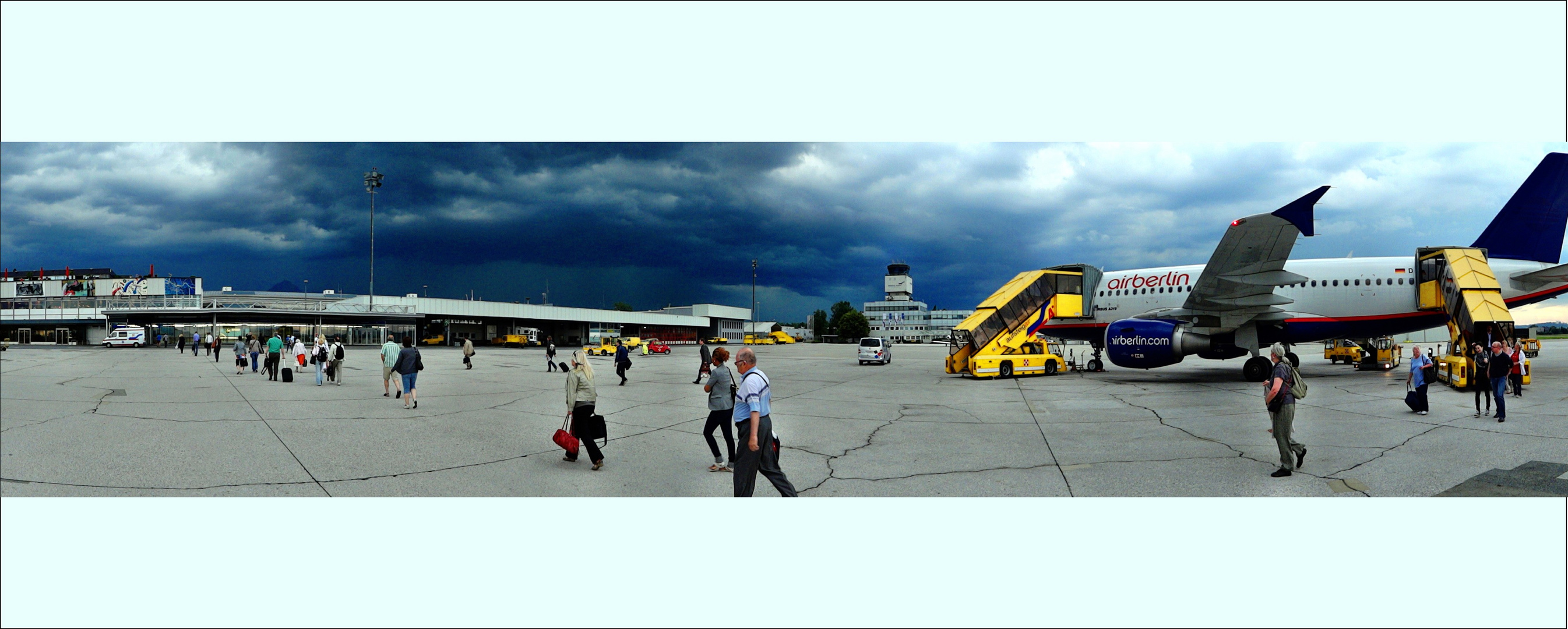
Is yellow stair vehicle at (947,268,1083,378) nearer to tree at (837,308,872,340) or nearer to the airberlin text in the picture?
the airberlin text

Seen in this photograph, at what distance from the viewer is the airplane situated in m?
14.6

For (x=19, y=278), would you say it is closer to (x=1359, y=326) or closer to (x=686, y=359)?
(x=686, y=359)

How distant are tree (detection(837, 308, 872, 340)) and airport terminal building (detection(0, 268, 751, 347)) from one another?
70.0 m

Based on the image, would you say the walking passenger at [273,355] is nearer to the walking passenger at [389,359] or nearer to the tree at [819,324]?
the walking passenger at [389,359]

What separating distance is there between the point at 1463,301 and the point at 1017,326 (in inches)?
384

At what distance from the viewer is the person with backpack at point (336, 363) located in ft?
45.3

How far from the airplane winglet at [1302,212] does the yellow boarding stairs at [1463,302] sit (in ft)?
12.0


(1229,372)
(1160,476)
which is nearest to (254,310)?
(1160,476)

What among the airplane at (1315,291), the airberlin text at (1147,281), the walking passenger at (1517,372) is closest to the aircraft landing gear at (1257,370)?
the airplane at (1315,291)

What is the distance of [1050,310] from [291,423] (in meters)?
20.2

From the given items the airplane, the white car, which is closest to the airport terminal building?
the white car

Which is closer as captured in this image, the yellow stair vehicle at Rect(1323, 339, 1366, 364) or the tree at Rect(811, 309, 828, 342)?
the yellow stair vehicle at Rect(1323, 339, 1366, 364)

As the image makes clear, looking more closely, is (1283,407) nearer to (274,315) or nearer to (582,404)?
(582,404)

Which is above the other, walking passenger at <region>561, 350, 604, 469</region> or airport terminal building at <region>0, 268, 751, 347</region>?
airport terminal building at <region>0, 268, 751, 347</region>
